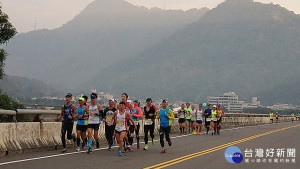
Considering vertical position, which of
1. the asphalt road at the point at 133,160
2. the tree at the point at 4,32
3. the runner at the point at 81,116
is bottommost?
the asphalt road at the point at 133,160

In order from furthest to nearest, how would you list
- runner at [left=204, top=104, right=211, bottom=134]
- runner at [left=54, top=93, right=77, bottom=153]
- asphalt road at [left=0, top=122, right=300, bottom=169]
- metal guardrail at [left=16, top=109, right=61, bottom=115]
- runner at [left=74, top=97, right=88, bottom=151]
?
runner at [left=204, top=104, right=211, bottom=134] < runner at [left=74, top=97, right=88, bottom=151] < runner at [left=54, top=93, right=77, bottom=153] < metal guardrail at [left=16, top=109, right=61, bottom=115] < asphalt road at [left=0, top=122, right=300, bottom=169]

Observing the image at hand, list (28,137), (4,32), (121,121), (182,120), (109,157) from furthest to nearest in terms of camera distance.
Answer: (4,32) → (182,120) → (121,121) → (28,137) → (109,157)

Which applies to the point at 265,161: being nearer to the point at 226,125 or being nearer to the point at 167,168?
the point at 167,168

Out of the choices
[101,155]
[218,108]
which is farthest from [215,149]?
[218,108]

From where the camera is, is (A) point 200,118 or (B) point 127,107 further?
(A) point 200,118

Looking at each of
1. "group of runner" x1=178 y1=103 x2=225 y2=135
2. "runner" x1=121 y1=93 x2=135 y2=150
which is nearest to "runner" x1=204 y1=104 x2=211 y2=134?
"group of runner" x1=178 y1=103 x2=225 y2=135

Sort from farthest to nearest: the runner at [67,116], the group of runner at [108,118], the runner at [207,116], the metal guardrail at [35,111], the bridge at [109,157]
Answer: the runner at [207,116] → the runner at [67,116] → the group of runner at [108,118] → the metal guardrail at [35,111] → the bridge at [109,157]

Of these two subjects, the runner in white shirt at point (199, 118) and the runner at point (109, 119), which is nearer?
the runner at point (109, 119)

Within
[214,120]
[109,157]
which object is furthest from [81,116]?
A: [214,120]

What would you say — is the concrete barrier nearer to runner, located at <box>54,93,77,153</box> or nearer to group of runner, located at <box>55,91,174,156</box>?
group of runner, located at <box>55,91,174,156</box>

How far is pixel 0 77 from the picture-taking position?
37.8m

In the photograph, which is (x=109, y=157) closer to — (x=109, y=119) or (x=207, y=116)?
(x=109, y=119)

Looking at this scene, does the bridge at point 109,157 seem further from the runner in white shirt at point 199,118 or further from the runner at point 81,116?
the runner in white shirt at point 199,118

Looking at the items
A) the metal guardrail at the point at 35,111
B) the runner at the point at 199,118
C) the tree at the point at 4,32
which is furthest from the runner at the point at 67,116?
the tree at the point at 4,32
